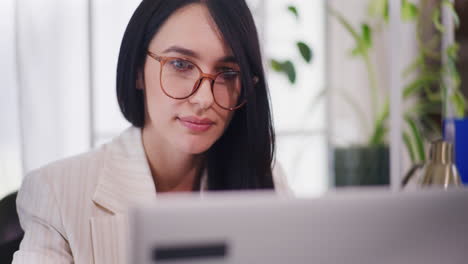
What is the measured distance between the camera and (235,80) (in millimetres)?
1287

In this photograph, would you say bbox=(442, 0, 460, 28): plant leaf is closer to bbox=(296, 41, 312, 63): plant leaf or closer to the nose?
bbox=(296, 41, 312, 63): plant leaf

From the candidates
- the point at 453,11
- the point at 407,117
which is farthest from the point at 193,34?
the point at 407,117

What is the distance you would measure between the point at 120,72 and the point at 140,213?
2.82ft

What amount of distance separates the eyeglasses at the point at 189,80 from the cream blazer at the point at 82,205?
0.19 metres

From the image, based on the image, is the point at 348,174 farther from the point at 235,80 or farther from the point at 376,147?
the point at 235,80

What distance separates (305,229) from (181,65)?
77 centimetres

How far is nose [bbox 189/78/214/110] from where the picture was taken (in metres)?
1.24

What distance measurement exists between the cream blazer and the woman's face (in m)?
0.14

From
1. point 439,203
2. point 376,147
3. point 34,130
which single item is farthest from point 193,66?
point 376,147

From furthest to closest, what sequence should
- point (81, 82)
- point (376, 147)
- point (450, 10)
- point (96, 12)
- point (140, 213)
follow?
1. point (376, 147)
2. point (96, 12)
3. point (81, 82)
4. point (450, 10)
5. point (140, 213)

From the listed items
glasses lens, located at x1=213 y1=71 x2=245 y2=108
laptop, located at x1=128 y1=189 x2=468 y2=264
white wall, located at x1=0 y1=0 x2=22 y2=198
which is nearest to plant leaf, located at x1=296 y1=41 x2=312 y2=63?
white wall, located at x1=0 y1=0 x2=22 y2=198

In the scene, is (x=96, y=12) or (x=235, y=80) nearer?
(x=235, y=80)

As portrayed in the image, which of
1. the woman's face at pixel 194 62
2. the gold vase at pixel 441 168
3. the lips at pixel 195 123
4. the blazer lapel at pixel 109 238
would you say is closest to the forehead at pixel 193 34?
the woman's face at pixel 194 62

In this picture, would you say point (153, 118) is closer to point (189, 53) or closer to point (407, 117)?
point (189, 53)
